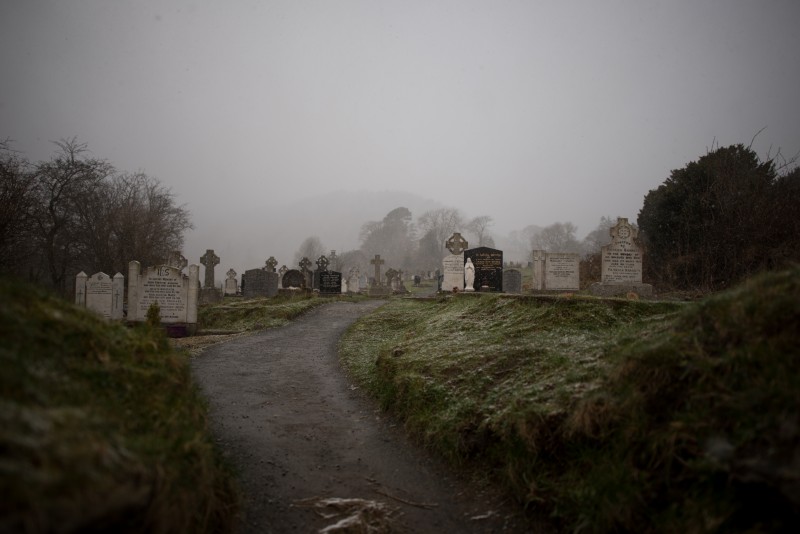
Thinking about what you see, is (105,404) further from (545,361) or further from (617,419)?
(545,361)

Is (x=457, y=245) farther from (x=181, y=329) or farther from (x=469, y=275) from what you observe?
(x=181, y=329)

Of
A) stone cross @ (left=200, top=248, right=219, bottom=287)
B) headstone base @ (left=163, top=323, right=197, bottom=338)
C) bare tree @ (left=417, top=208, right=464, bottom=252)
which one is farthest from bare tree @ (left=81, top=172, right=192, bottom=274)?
bare tree @ (left=417, top=208, right=464, bottom=252)

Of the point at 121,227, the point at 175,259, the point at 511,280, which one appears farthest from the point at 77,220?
the point at 511,280

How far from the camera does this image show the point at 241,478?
454cm

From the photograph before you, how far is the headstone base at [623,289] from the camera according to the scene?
14406 mm

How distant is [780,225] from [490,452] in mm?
16132

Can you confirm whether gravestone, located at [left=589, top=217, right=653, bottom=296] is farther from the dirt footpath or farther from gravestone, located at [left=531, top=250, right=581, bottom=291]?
the dirt footpath

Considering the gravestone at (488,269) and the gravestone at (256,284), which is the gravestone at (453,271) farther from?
the gravestone at (256,284)

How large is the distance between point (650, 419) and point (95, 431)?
4.04 metres

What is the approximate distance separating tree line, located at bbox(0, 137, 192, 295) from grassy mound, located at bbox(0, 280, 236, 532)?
17.3 m

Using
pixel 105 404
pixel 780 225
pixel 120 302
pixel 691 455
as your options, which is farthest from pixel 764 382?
pixel 120 302

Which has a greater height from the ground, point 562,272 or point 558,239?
point 558,239

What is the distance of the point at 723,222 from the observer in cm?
1593

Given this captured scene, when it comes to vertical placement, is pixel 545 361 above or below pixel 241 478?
above
